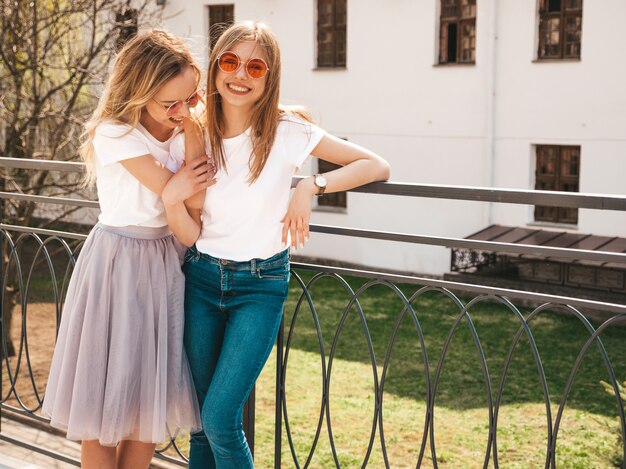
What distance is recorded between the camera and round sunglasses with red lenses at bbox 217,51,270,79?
2533 mm

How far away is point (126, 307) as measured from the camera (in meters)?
2.69

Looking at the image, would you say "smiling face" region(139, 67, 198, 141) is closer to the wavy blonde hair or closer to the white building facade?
the wavy blonde hair

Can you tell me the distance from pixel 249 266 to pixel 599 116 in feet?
40.1

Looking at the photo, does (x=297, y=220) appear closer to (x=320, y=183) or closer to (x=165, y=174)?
(x=320, y=183)

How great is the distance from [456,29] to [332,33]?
261cm

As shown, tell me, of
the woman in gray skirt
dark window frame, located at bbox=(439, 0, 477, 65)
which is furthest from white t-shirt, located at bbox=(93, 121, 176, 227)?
dark window frame, located at bbox=(439, 0, 477, 65)

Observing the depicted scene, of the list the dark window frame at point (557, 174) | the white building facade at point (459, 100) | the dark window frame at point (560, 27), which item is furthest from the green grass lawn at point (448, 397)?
the dark window frame at point (560, 27)

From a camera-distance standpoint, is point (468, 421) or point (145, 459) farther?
point (468, 421)

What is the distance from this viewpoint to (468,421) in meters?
9.21

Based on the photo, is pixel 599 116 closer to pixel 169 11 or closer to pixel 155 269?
pixel 169 11

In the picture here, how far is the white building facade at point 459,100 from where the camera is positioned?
45.4 feet

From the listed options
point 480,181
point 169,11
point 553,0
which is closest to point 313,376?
point 480,181

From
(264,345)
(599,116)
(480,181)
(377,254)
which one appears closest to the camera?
(264,345)

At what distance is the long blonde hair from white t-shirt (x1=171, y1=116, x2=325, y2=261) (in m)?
0.26
